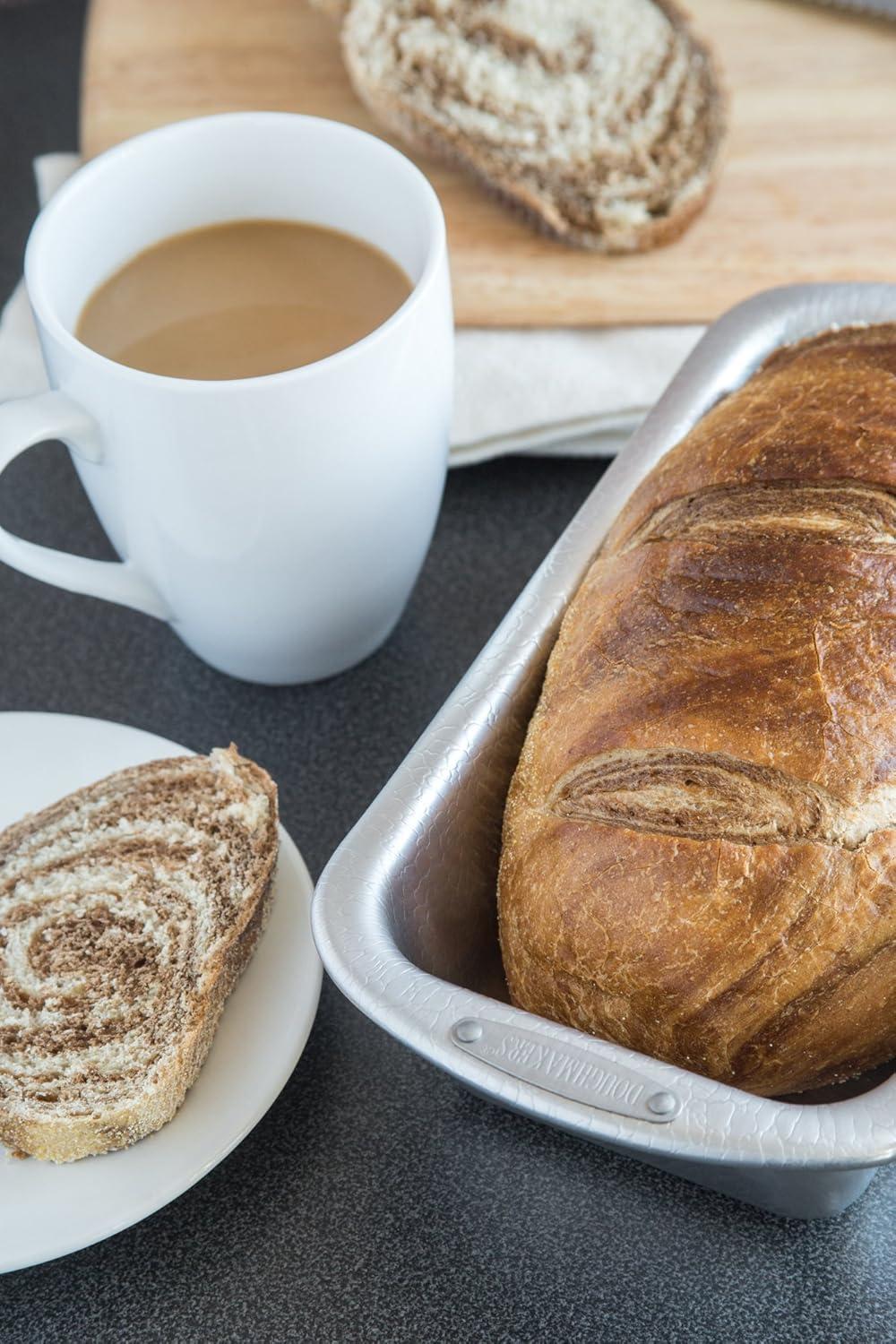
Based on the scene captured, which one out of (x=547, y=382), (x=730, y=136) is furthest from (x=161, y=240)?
(x=730, y=136)

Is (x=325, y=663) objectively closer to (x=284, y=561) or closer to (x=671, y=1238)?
(x=284, y=561)

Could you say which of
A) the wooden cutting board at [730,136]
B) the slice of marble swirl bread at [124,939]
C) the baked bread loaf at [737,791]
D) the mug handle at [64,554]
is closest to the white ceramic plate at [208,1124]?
the slice of marble swirl bread at [124,939]

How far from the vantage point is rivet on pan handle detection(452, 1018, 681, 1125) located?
0.75m

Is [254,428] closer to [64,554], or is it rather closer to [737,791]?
A: [64,554]

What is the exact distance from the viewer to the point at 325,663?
4.15ft

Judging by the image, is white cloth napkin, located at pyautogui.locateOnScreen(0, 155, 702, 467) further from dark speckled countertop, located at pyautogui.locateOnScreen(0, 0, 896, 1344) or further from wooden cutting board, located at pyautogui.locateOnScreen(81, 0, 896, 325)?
dark speckled countertop, located at pyautogui.locateOnScreen(0, 0, 896, 1344)

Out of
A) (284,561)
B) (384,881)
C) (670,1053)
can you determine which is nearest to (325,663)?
(284,561)

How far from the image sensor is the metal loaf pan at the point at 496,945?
Answer: 74cm

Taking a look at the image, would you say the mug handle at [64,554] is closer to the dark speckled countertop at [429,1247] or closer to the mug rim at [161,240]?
the mug rim at [161,240]

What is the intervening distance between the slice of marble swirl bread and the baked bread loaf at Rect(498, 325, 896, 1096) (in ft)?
0.70

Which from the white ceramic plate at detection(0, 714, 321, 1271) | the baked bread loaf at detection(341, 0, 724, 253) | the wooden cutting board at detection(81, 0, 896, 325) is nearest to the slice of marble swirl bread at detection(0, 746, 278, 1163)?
the white ceramic plate at detection(0, 714, 321, 1271)

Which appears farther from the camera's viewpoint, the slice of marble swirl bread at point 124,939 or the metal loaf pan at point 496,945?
the slice of marble swirl bread at point 124,939

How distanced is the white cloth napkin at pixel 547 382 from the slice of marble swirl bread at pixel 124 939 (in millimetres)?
512

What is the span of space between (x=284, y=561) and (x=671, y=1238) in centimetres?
59
